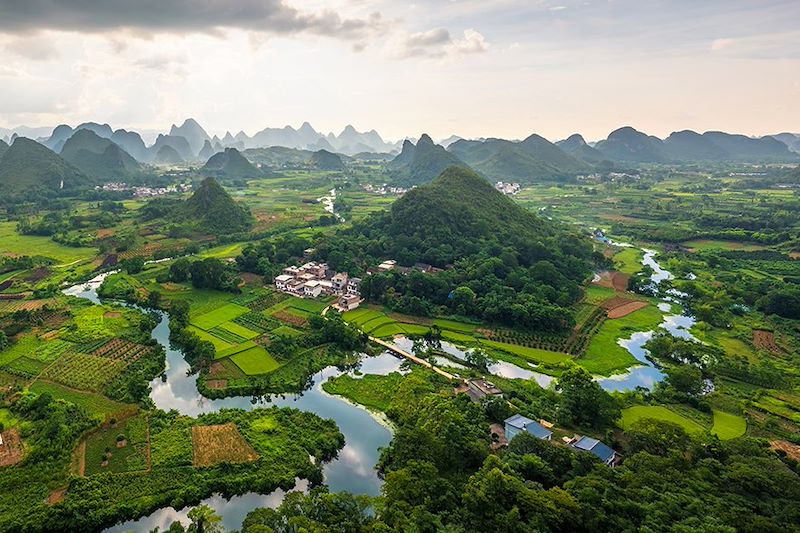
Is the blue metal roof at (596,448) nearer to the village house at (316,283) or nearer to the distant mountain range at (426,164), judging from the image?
the village house at (316,283)

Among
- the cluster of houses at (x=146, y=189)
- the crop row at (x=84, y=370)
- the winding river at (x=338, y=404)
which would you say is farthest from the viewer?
the cluster of houses at (x=146, y=189)

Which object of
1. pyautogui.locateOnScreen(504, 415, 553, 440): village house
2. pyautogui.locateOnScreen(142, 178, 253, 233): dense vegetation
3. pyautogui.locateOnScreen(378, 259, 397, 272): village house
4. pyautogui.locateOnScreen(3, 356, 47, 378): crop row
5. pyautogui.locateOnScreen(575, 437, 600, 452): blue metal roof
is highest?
pyautogui.locateOnScreen(142, 178, 253, 233): dense vegetation

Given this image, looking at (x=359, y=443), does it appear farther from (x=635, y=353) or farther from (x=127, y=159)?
(x=127, y=159)

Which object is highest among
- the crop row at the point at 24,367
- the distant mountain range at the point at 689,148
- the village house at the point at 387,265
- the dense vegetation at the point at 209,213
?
the distant mountain range at the point at 689,148

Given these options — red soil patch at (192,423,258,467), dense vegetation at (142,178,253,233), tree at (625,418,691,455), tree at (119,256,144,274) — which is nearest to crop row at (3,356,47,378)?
red soil patch at (192,423,258,467)

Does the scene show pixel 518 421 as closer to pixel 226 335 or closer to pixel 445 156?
pixel 226 335

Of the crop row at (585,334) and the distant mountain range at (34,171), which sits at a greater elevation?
the distant mountain range at (34,171)

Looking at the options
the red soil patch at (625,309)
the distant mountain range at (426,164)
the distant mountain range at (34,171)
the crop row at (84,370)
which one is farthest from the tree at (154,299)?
the distant mountain range at (426,164)

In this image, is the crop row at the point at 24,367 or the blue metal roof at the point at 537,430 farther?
the crop row at the point at 24,367

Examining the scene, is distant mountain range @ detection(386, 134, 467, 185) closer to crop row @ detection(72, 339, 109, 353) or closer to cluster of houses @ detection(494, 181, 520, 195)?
cluster of houses @ detection(494, 181, 520, 195)
